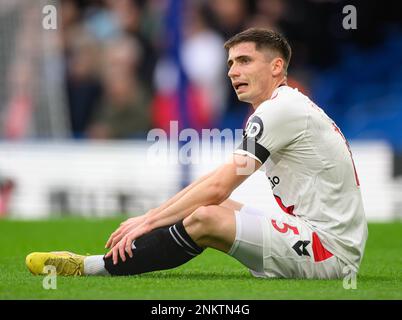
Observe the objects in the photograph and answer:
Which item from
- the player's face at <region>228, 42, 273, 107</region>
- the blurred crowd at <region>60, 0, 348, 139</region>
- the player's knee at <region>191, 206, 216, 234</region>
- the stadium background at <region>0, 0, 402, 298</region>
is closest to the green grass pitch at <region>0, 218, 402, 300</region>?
the player's knee at <region>191, 206, 216, 234</region>

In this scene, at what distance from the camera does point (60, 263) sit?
664 cm

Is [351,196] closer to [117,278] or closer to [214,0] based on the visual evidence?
[117,278]

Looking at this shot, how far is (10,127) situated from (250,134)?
37.3 ft

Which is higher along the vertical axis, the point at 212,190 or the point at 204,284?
the point at 212,190

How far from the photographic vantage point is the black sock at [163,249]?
6.26 meters

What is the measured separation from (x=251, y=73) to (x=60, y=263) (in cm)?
168

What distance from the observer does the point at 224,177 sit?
247 inches

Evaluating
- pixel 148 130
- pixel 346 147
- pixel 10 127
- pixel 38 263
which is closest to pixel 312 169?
pixel 346 147

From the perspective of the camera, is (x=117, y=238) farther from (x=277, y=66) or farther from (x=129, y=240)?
(x=277, y=66)

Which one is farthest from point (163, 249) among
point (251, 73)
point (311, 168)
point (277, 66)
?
point (277, 66)

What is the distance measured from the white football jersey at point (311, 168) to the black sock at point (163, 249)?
2.02 ft

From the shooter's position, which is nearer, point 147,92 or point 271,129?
point 271,129

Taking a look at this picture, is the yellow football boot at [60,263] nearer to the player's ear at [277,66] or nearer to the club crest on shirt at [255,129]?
the club crest on shirt at [255,129]
